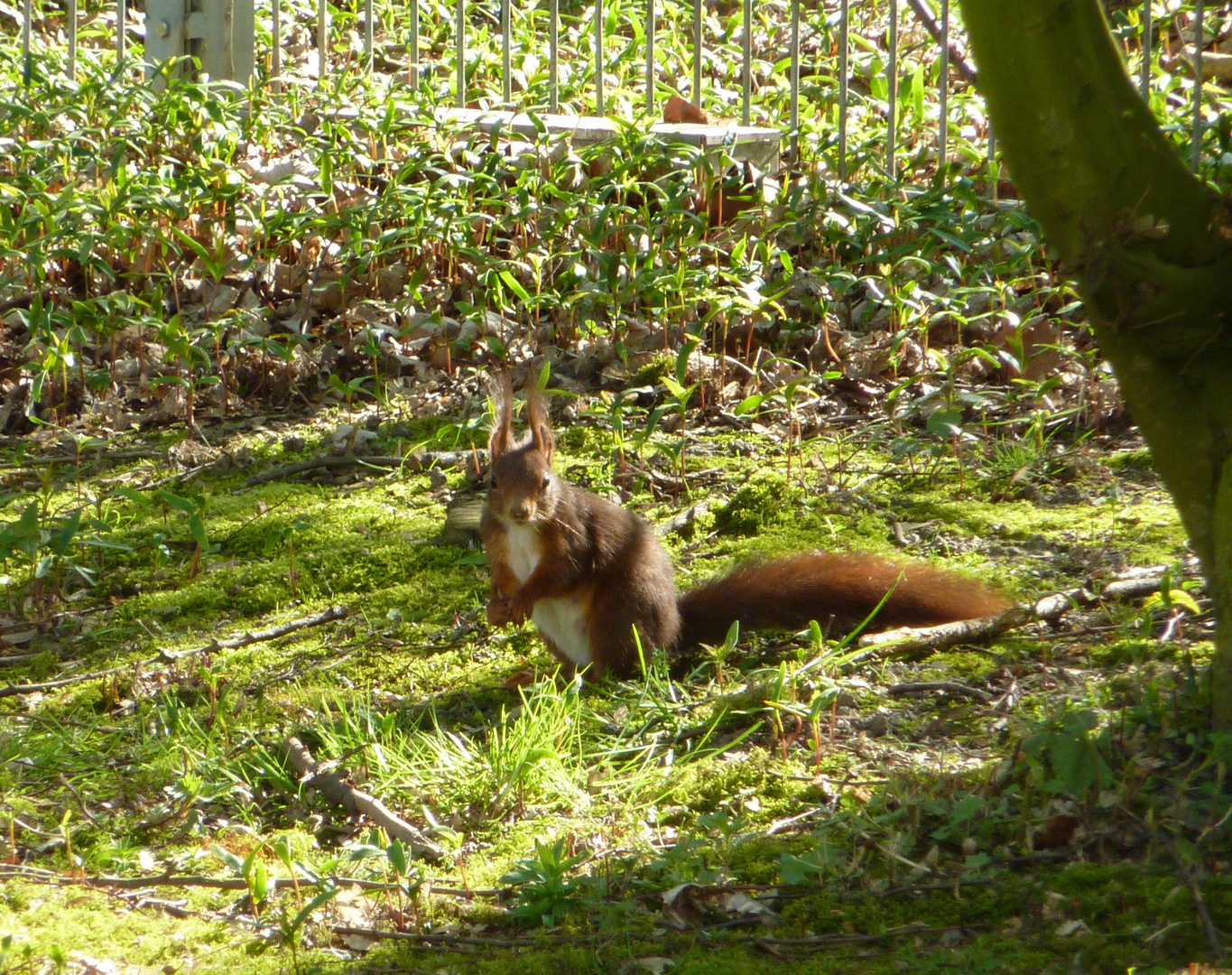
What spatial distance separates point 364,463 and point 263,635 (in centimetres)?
116

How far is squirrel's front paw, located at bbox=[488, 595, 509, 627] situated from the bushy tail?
0.44 m

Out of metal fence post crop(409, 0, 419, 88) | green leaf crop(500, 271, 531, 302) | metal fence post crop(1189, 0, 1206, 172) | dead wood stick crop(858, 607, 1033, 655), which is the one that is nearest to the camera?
dead wood stick crop(858, 607, 1033, 655)

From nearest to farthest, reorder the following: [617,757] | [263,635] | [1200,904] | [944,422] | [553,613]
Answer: [1200,904], [617,757], [553,613], [263,635], [944,422]

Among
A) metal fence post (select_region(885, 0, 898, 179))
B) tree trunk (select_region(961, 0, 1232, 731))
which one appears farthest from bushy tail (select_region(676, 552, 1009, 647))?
metal fence post (select_region(885, 0, 898, 179))

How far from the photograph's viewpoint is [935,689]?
107 inches

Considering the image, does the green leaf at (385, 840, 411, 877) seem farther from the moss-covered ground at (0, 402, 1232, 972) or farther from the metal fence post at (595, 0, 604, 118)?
the metal fence post at (595, 0, 604, 118)

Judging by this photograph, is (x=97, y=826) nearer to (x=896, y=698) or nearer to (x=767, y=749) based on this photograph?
(x=767, y=749)

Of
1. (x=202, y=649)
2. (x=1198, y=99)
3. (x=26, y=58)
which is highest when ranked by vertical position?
(x=26, y=58)

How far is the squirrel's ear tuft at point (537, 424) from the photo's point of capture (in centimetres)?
318

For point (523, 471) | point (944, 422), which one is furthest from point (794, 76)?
point (523, 471)

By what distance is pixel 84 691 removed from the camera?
3.05 metres

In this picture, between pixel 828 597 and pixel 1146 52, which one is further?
pixel 1146 52

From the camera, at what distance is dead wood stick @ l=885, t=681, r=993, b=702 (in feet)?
8.76

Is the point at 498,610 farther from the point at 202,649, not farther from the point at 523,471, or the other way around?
the point at 202,649
